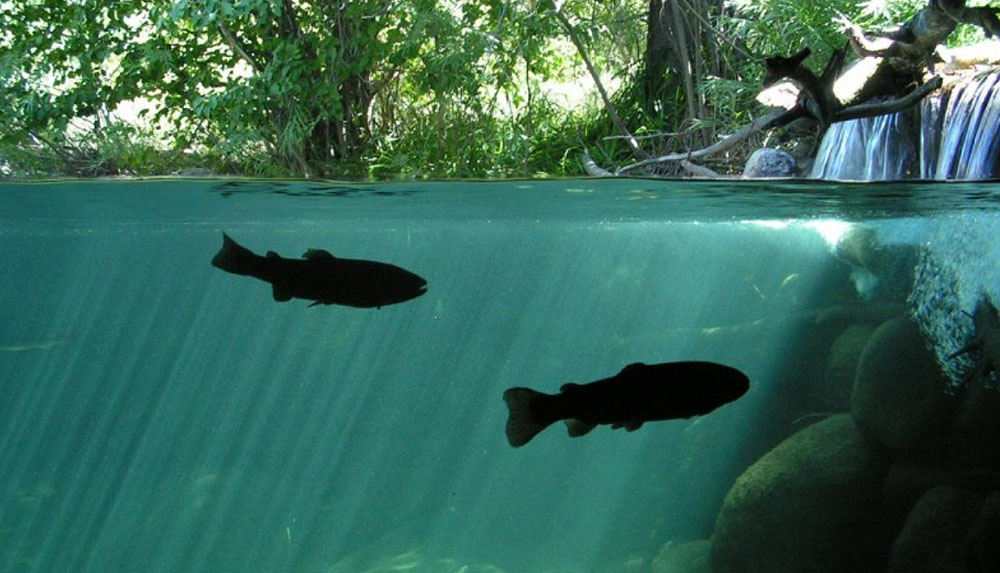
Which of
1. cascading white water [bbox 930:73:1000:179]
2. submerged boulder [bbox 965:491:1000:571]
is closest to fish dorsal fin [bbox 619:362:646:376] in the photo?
cascading white water [bbox 930:73:1000:179]

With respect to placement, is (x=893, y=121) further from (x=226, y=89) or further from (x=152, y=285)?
(x=152, y=285)

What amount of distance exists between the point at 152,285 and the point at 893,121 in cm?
3295

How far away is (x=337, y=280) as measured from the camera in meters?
3.69

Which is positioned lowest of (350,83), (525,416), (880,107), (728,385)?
(525,416)

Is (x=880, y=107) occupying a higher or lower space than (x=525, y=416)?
higher

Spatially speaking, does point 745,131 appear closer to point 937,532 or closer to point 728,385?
point 728,385

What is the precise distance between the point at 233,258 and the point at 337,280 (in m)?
0.53

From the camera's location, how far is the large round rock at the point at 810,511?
9.27 metres

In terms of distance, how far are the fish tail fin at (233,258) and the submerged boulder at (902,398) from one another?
831 centimetres

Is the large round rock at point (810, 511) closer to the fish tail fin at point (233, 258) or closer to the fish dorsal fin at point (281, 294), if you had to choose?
the fish dorsal fin at point (281, 294)

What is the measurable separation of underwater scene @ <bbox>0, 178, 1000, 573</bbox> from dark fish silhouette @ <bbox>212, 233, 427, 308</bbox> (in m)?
0.01

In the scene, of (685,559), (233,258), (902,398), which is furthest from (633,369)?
(685,559)

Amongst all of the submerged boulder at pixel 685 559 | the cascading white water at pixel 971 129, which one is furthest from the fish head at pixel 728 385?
the submerged boulder at pixel 685 559

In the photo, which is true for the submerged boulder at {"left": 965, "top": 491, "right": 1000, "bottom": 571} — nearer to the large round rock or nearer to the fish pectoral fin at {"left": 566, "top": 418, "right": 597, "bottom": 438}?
the large round rock
